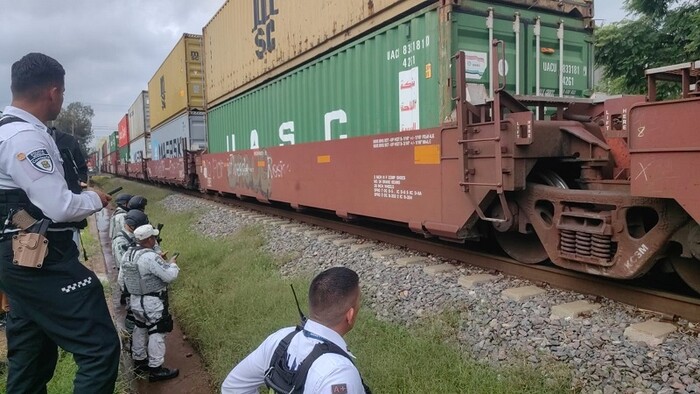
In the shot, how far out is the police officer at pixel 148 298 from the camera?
152 inches

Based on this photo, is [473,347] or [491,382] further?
[473,347]

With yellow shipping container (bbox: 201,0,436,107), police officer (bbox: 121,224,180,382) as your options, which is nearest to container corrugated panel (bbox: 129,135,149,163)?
yellow shipping container (bbox: 201,0,436,107)

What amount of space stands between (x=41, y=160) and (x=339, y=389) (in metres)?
1.67

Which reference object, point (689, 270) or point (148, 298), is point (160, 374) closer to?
point (148, 298)

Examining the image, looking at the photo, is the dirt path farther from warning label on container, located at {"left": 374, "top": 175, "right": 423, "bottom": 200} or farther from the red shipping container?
the red shipping container

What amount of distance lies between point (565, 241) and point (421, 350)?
152cm

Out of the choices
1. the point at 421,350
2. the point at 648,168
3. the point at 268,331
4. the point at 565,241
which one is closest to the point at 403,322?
the point at 421,350

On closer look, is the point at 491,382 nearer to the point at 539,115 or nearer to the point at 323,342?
the point at 323,342

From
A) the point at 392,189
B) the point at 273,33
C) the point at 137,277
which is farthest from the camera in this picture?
the point at 273,33

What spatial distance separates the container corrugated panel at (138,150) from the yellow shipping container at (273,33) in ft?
41.5

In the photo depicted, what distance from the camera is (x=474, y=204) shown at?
4520 millimetres

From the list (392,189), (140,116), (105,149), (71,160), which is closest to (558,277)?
(392,189)

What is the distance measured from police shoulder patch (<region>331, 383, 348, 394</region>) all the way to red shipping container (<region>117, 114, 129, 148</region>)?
3343 centimetres

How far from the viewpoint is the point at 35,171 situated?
86.0 inches
